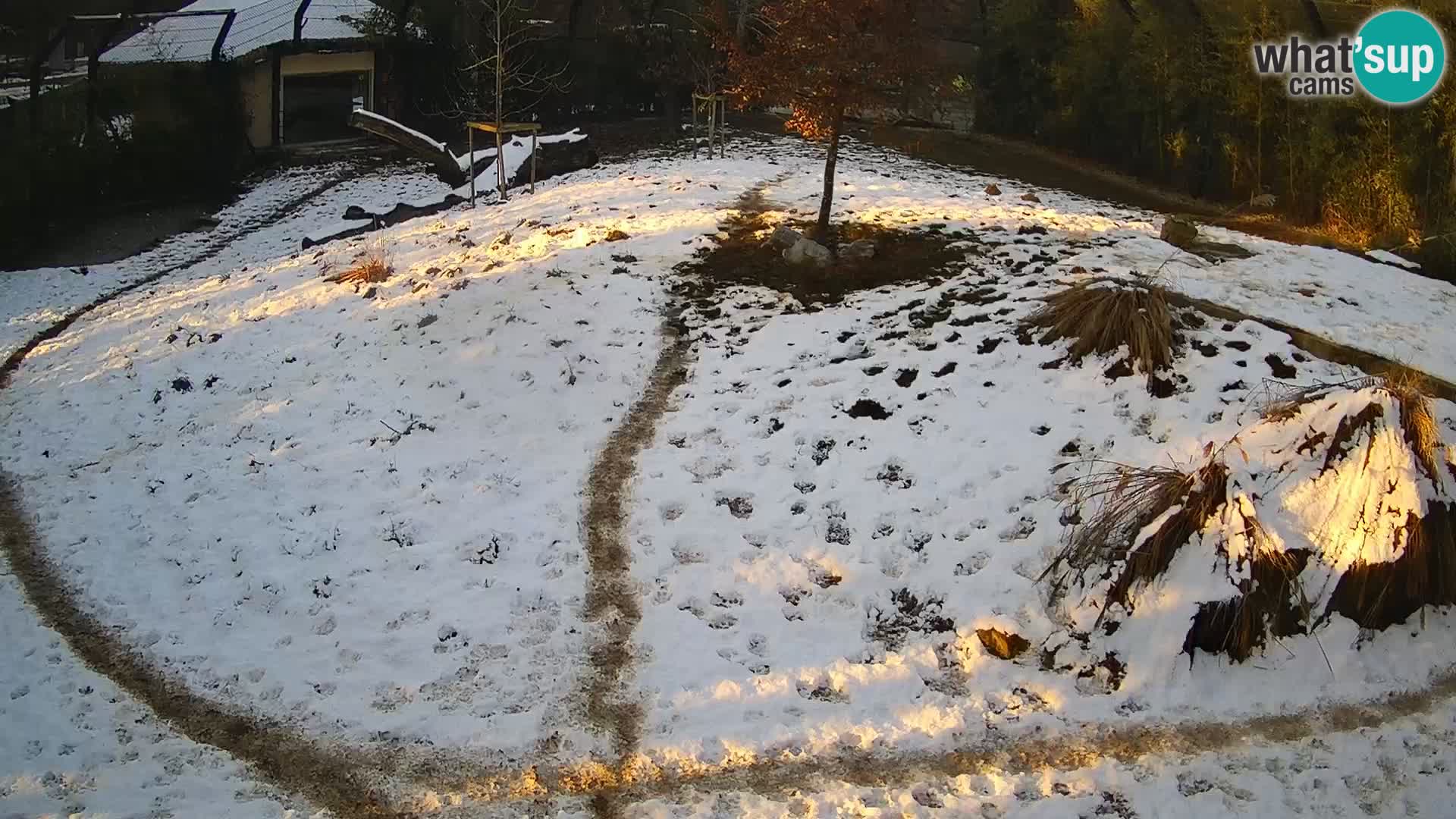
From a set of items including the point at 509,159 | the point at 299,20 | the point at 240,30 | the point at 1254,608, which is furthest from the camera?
the point at 299,20

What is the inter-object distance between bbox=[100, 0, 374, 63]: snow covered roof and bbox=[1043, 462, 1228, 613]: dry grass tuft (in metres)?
16.5

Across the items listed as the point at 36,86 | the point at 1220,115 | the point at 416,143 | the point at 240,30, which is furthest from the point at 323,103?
the point at 1220,115

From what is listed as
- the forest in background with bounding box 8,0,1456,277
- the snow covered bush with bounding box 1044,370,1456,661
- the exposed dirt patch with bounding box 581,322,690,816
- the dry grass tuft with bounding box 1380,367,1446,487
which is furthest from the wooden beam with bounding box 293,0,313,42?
the dry grass tuft with bounding box 1380,367,1446,487

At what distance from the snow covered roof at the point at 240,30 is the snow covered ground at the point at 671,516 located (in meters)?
8.16

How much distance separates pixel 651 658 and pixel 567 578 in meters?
0.90

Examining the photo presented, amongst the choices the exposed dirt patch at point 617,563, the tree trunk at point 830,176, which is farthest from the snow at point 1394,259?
the exposed dirt patch at point 617,563

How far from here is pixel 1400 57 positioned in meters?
10.9

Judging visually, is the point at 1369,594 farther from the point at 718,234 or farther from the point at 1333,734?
the point at 718,234

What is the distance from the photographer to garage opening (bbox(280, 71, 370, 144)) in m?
19.2

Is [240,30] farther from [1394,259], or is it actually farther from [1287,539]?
[1287,539]

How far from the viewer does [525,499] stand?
6984mm

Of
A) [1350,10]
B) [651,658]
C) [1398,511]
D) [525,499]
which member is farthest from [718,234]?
[1350,10]

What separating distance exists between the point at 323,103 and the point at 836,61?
13851 millimetres

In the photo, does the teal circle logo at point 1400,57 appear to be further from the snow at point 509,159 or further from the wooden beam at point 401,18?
the wooden beam at point 401,18
